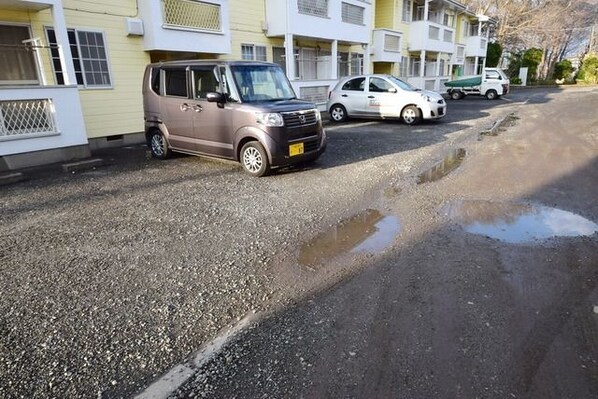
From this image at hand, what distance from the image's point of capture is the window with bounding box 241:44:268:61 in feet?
47.3

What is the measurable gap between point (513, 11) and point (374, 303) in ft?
146

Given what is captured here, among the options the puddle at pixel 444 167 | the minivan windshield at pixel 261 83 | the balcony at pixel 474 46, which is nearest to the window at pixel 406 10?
the balcony at pixel 474 46

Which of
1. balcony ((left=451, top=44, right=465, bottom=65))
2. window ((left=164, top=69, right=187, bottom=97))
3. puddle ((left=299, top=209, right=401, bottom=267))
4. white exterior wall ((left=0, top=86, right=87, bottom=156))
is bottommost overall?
puddle ((left=299, top=209, right=401, bottom=267))

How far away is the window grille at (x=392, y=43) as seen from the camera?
71.5 feet

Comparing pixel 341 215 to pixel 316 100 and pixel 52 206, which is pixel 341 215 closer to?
pixel 52 206

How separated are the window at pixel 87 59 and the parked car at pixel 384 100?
26.1 ft

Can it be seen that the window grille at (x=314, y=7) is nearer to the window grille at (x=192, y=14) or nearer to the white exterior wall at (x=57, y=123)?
the window grille at (x=192, y=14)

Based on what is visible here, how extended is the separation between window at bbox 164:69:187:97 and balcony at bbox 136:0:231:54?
3424mm

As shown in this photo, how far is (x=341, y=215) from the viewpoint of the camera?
5473 millimetres

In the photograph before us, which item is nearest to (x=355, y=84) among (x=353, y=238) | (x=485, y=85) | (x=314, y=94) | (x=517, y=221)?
(x=314, y=94)

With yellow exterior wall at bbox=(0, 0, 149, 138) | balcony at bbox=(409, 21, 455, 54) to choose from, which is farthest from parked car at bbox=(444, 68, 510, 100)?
yellow exterior wall at bbox=(0, 0, 149, 138)

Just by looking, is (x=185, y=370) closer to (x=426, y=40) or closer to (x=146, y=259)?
(x=146, y=259)

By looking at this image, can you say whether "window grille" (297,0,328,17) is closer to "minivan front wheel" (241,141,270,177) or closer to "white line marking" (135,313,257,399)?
"minivan front wheel" (241,141,270,177)

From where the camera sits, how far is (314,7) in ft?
52.3
